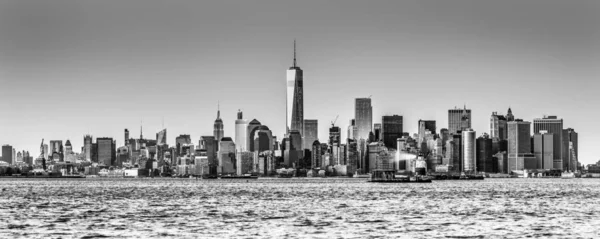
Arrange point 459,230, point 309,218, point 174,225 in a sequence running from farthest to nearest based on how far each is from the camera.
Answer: point 309,218, point 174,225, point 459,230

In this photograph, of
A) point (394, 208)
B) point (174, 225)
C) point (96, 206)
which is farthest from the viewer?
point (96, 206)

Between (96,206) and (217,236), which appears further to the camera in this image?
(96,206)

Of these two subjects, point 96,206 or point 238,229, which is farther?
point 96,206

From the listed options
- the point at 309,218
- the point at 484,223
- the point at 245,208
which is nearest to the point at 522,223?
the point at 484,223

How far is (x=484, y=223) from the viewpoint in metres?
102

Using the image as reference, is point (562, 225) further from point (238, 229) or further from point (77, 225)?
point (77, 225)

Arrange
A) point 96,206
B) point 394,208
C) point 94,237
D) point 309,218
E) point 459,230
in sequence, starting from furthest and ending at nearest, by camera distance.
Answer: point 96,206
point 394,208
point 309,218
point 459,230
point 94,237

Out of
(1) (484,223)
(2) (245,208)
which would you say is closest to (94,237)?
(1) (484,223)

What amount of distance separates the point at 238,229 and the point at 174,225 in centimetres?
809

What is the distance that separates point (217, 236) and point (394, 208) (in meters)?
48.9

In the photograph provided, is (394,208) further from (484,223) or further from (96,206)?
(96,206)

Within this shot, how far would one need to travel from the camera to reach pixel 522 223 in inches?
4045

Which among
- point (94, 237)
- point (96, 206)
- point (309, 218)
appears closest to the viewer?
point (94, 237)

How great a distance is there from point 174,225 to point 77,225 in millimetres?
9227
